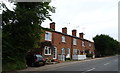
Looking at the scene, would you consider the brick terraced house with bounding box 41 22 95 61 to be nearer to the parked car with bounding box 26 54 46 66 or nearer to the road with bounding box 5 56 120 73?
the parked car with bounding box 26 54 46 66

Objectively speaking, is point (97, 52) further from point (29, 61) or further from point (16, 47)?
point (16, 47)

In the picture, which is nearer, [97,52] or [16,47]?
[16,47]

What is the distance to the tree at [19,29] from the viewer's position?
48.4ft

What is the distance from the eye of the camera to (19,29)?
15023 millimetres

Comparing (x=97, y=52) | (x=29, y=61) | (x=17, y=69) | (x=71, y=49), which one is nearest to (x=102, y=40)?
(x=97, y=52)

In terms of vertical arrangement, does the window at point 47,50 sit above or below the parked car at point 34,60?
above

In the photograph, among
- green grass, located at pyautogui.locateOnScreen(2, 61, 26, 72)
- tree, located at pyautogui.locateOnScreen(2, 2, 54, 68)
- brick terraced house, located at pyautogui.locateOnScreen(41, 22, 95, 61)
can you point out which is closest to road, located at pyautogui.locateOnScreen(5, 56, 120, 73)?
green grass, located at pyautogui.locateOnScreen(2, 61, 26, 72)

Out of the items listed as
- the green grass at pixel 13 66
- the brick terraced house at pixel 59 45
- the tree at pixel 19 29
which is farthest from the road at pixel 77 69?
the brick terraced house at pixel 59 45

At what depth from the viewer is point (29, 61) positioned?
22.1 meters

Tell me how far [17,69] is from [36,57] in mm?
4478

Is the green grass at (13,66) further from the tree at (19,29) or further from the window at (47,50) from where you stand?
the window at (47,50)

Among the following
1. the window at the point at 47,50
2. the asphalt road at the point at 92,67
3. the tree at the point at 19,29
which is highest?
the tree at the point at 19,29

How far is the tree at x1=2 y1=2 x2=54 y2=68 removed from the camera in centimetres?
1476

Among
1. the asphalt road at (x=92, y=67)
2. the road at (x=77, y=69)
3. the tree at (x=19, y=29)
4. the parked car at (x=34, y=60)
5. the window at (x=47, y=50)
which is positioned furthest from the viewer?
the window at (x=47, y=50)
